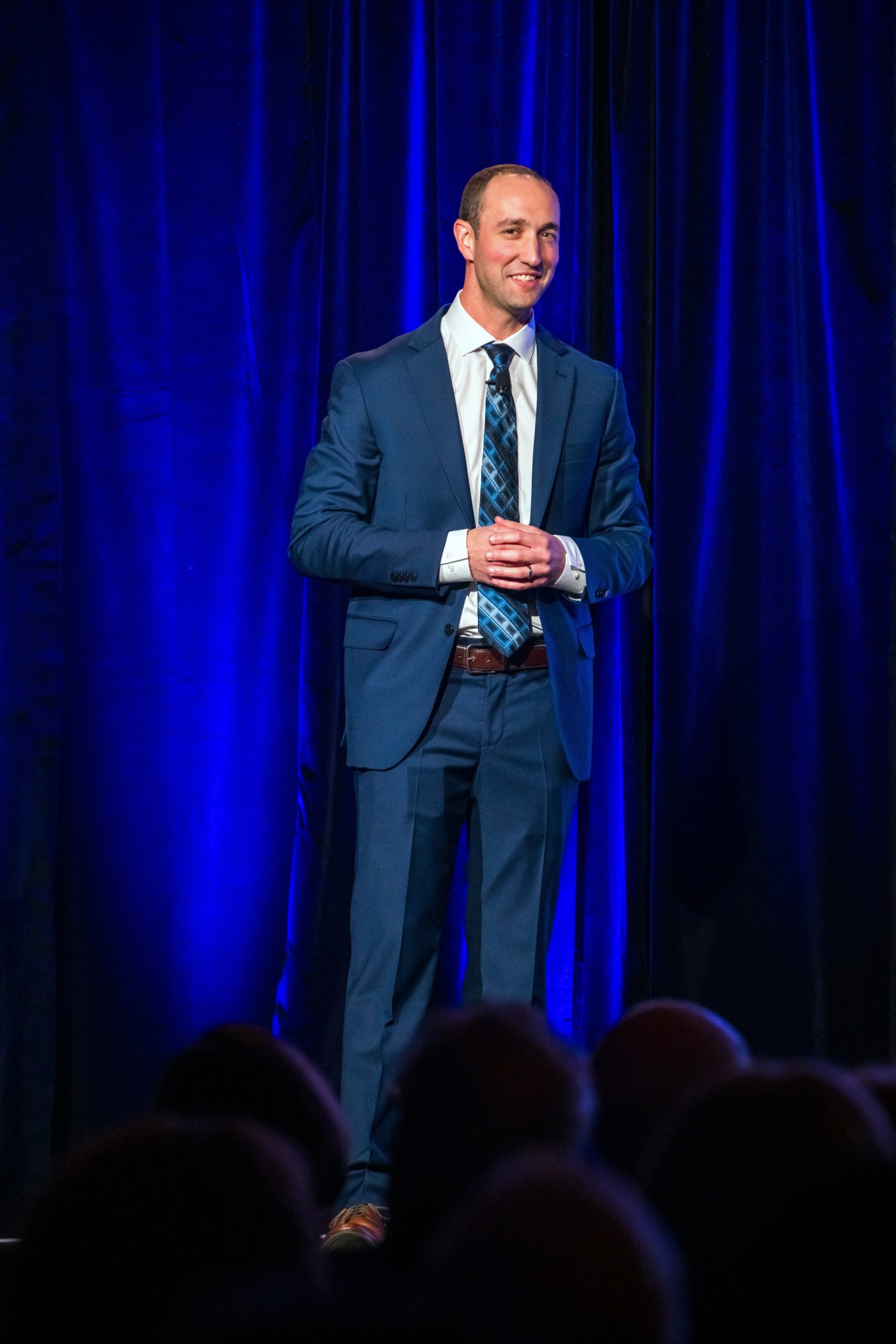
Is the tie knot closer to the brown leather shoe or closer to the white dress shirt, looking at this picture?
the white dress shirt

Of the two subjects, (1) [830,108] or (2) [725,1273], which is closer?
(2) [725,1273]

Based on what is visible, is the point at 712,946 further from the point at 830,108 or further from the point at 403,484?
the point at 830,108

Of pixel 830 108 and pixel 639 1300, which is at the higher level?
pixel 830 108

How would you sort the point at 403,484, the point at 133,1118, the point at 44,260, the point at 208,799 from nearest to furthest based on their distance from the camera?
the point at 133,1118 < the point at 403,484 < the point at 44,260 < the point at 208,799

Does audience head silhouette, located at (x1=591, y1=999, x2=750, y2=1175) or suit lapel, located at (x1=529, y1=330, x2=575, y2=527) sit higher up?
suit lapel, located at (x1=529, y1=330, x2=575, y2=527)

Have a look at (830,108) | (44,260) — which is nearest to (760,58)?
(830,108)

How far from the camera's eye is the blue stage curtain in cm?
290

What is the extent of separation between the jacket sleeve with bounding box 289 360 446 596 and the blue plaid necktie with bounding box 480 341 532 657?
0.11 m

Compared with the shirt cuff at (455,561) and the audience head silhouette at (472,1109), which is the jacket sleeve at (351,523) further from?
the audience head silhouette at (472,1109)

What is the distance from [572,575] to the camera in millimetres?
2301

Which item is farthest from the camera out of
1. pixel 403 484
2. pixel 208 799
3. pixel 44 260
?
pixel 208 799

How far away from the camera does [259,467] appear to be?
2973 mm

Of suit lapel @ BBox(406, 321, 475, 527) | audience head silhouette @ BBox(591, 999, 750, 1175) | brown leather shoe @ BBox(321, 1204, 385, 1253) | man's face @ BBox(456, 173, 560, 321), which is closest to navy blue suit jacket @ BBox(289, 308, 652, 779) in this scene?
suit lapel @ BBox(406, 321, 475, 527)

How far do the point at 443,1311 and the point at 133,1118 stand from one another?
0.22m
